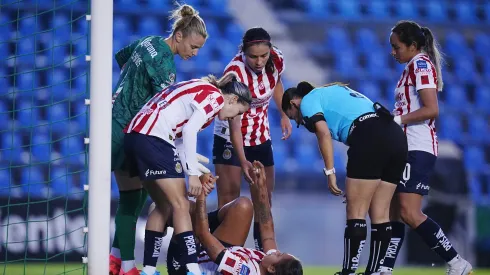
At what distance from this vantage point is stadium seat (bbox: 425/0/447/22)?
13.9 m

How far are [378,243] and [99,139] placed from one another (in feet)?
6.38

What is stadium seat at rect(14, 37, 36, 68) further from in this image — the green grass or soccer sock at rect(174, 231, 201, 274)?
soccer sock at rect(174, 231, 201, 274)

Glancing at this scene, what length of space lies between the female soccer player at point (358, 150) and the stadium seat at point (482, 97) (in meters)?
8.45

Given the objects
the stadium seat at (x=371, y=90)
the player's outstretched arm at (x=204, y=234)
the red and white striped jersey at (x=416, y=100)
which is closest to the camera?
the player's outstretched arm at (x=204, y=234)

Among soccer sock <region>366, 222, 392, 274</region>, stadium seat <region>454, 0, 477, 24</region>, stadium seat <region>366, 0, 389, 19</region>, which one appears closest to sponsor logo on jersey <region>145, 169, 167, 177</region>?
soccer sock <region>366, 222, 392, 274</region>

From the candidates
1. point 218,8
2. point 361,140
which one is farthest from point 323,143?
point 218,8

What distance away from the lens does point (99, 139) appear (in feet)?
16.0

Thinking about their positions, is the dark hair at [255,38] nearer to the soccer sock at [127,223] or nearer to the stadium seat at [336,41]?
the soccer sock at [127,223]

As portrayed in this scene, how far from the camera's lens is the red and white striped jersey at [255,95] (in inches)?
246

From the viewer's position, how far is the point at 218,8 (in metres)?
13.2

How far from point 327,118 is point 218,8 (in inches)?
318

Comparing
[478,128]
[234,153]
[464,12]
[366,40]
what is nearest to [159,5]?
[366,40]

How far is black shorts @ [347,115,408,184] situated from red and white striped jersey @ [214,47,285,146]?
1112 mm

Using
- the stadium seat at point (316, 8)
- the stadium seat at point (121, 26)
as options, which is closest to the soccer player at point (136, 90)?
the stadium seat at point (121, 26)
